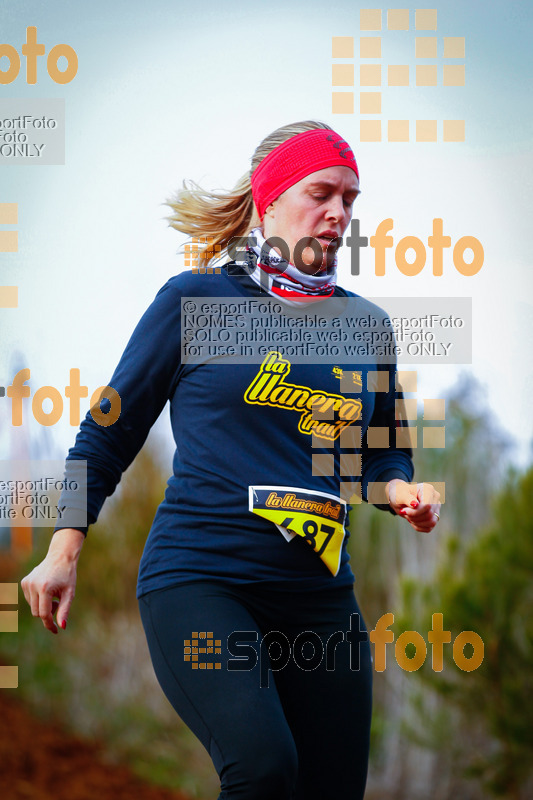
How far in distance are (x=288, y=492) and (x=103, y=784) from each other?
12.3 feet

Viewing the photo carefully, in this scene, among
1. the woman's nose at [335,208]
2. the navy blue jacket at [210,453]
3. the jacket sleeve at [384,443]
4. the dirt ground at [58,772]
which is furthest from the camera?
the dirt ground at [58,772]

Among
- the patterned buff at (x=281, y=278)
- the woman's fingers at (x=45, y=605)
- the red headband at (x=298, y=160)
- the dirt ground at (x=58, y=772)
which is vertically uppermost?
the red headband at (x=298, y=160)

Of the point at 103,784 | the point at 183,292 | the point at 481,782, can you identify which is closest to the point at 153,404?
the point at 183,292

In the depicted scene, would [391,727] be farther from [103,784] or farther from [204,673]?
[204,673]

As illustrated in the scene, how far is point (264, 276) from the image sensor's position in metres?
1.78

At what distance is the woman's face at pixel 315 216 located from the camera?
70.7 inches

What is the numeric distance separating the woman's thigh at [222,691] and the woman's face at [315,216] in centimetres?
76

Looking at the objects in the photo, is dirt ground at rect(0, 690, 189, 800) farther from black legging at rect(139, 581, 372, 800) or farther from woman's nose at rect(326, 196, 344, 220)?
woman's nose at rect(326, 196, 344, 220)

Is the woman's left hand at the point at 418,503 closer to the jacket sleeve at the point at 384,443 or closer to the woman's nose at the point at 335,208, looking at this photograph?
the jacket sleeve at the point at 384,443

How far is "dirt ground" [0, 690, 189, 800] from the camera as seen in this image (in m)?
4.44

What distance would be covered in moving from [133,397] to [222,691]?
604 mm

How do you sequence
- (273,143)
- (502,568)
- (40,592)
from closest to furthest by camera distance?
(40,592) < (273,143) < (502,568)

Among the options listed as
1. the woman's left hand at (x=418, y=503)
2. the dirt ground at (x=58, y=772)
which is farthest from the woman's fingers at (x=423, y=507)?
the dirt ground at (x=58, y=772)

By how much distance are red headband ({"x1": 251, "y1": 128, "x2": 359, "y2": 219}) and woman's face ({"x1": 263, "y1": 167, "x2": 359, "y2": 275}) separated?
0.02 meters
